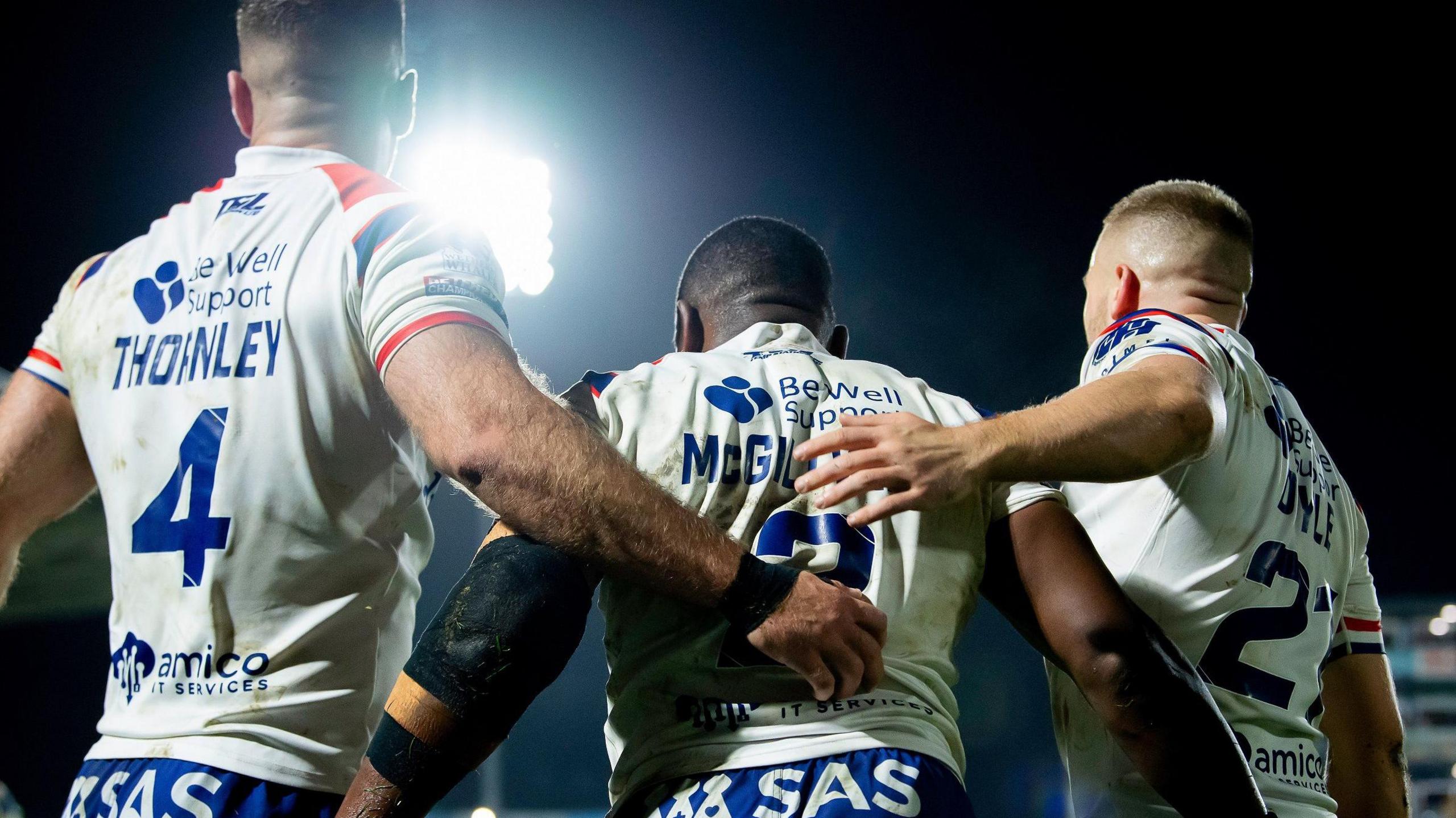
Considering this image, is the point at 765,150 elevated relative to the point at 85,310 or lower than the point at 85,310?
elevated

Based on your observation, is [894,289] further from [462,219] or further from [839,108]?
[462,219]

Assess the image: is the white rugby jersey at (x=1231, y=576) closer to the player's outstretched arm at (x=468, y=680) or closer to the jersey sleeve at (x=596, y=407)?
the jersey sleeve at (x=596, y=407)

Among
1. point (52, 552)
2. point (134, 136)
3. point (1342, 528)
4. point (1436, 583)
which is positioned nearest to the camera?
point (1342, 528)

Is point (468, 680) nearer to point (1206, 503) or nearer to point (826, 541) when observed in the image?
point (826, 541)

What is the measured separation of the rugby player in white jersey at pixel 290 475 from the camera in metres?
1.50

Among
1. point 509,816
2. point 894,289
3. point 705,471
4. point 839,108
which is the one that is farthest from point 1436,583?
point 705,471

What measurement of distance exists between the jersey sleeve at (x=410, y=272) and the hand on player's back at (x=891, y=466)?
1.84ft

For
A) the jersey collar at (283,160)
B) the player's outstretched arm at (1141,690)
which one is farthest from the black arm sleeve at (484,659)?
the jersey collar at (283,160)

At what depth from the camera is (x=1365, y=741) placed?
8.36 feet

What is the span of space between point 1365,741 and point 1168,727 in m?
1.24

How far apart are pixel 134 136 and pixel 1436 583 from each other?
2314 cm

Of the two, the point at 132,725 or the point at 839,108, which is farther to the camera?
the point at 839,108

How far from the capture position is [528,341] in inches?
457

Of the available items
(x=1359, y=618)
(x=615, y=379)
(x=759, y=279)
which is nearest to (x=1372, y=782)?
(x=1359, y=618)
